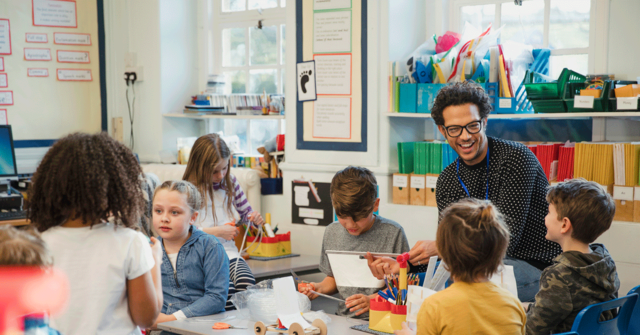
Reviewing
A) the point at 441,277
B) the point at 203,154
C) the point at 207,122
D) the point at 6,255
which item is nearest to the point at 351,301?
the point at 441,277

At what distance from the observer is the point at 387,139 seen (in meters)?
3.58

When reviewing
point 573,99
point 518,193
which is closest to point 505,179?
point 518,193

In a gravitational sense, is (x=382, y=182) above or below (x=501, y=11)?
below

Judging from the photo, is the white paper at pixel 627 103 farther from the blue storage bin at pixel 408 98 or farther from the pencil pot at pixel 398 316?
the pencil pot at pixel 398 316

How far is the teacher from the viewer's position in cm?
204

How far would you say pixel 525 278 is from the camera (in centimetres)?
200

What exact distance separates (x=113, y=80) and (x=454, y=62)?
9.22ft

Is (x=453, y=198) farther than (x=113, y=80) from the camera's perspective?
No

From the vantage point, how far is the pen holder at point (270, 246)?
352 centimetres

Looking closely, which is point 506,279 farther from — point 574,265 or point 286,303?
point 286,303

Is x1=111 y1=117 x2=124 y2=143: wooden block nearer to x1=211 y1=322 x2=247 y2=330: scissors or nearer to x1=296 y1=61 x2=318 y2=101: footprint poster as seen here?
x1=296 y1=61 x2=318 y2=101: footprint poster

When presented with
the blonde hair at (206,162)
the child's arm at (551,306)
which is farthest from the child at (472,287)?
the blonde hair at (206,162)

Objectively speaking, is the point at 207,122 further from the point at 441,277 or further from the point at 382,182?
the point at 441,277

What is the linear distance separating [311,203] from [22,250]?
268 centimetres
